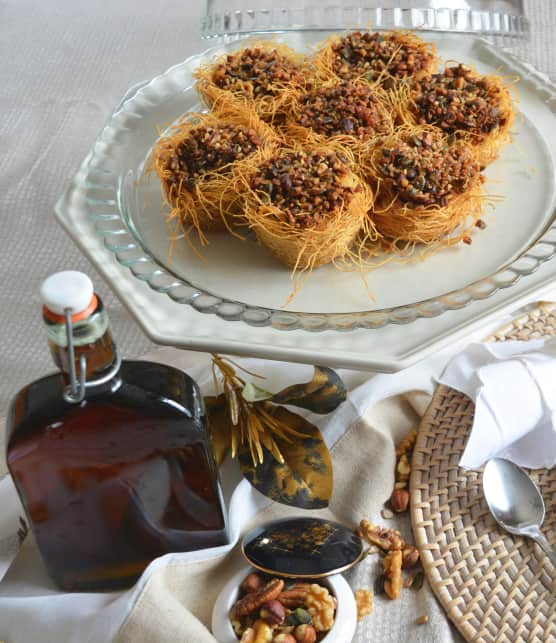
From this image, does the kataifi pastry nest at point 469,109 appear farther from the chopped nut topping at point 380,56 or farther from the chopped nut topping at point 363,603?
the chopped nut topping at point 363,603

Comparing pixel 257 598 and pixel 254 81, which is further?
pixel 254 81

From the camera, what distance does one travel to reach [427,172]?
65 cm

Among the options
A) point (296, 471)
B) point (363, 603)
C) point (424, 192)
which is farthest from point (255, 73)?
point (363, 603)

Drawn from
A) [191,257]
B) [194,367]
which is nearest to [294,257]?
[191,257]

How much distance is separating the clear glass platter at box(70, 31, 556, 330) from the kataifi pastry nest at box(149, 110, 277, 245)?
0.02 meters

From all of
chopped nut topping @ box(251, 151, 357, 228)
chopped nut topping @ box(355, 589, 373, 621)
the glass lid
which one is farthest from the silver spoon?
the glass lid

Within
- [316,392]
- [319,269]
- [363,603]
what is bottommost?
[363,603]

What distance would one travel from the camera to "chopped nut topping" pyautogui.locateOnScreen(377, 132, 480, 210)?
640mm

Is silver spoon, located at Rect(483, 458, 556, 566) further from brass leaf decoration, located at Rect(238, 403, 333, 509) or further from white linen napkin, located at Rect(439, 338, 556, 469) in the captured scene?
brass leaf decoration, located at Rect(238, 403, 333, 509)

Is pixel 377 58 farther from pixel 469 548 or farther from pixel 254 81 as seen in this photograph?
pixel 469 548

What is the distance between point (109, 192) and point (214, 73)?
0.17m

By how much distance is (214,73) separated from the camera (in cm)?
77

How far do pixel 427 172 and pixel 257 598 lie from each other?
33 cm

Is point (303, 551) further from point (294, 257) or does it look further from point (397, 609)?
point (294, 257)
